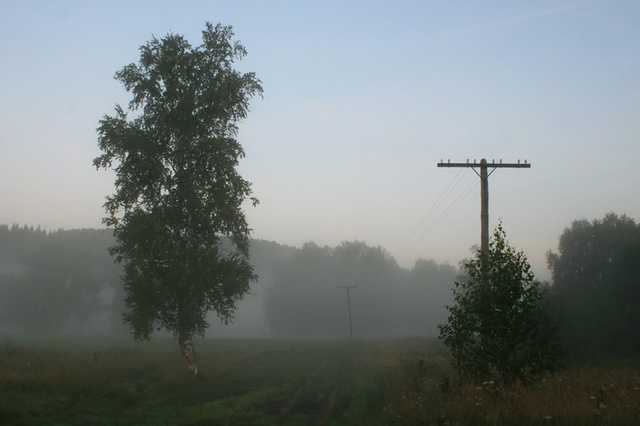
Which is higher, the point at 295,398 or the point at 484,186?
the point at 484,186

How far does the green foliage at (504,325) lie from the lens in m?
13.1

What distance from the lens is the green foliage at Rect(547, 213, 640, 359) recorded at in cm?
4108

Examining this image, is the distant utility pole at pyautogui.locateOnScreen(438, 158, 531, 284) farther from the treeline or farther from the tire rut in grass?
the treeline

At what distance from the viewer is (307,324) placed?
118625 millimetres

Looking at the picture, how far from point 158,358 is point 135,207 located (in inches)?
461

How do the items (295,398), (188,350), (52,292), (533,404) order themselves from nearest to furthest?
(533,404) → (295,398) → (188,350) → (52,292)

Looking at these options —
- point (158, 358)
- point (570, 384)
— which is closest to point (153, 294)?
point (158, 358)

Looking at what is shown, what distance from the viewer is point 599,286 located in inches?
2434

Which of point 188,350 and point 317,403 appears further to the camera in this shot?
point 188,350

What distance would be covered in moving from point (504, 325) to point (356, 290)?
108184 mm

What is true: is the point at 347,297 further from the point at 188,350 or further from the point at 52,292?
the point at 188,350

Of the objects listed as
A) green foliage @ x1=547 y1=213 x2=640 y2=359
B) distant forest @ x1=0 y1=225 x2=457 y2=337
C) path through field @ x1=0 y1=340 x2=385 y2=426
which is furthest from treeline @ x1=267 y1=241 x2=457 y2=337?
path through field @ x1=0 y1=340 x2=385 y2=426

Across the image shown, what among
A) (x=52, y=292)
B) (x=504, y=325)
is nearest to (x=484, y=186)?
(x=504, y=325)

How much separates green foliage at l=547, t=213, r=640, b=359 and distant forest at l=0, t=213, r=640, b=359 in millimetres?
111
